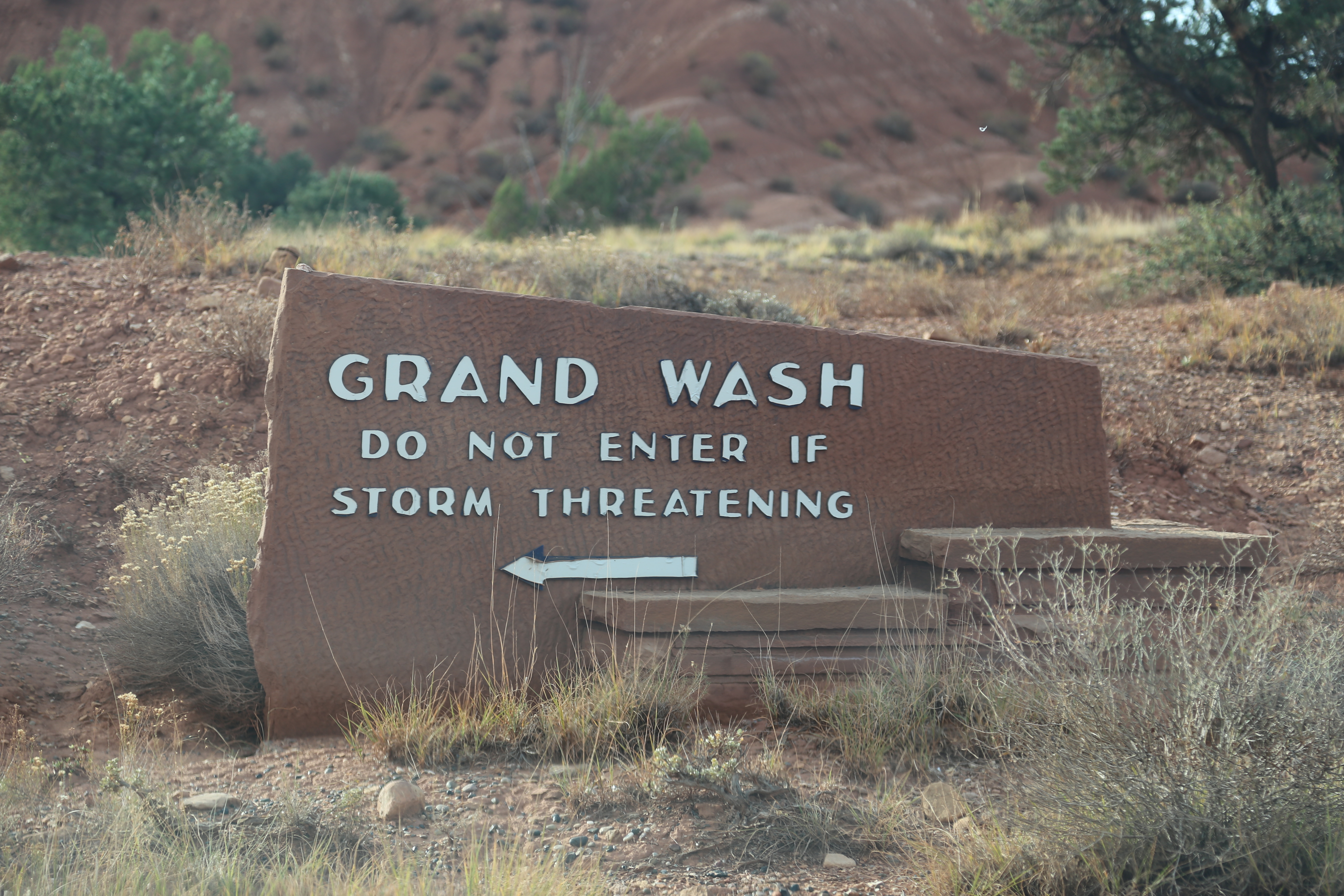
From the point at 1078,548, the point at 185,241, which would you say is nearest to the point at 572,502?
the point at 1078,548

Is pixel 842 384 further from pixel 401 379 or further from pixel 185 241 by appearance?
pixel 185 241

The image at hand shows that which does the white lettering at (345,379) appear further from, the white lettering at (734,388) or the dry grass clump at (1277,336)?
the dry grass clump at (1277,336)

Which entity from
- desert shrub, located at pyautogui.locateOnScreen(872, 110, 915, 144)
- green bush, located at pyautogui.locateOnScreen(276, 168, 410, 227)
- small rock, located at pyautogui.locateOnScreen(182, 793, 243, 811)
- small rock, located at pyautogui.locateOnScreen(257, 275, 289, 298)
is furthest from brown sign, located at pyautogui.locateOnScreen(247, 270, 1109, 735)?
desert shrub, located at pyautogui.locateOnScreen(872, 110, 915, 144)

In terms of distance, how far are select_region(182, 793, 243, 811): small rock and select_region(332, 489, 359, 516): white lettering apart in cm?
113

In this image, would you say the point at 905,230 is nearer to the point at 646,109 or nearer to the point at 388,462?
the point at 388,462

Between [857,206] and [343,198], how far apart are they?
16713 millimetres

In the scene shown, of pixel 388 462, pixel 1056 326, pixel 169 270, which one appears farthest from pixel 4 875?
pixel 1056 326

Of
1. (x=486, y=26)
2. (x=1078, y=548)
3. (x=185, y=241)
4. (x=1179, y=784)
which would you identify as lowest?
(x=1179, y=784)

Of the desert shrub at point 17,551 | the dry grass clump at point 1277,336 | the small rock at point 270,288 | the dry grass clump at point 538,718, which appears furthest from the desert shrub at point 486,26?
the dry grass clump at point 538,718

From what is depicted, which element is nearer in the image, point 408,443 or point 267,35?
point 408,443

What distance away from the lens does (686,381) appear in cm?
446

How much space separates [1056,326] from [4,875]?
9.77 meters

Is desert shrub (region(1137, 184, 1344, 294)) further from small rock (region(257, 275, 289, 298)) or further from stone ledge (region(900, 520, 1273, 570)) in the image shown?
small rock (region(257, 275, 289, 298))

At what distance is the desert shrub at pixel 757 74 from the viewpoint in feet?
130
